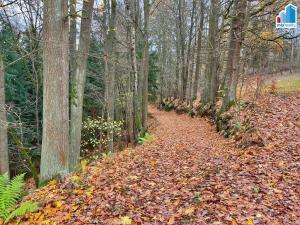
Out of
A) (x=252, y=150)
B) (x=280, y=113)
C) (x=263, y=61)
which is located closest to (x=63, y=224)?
(x=252, y=150)

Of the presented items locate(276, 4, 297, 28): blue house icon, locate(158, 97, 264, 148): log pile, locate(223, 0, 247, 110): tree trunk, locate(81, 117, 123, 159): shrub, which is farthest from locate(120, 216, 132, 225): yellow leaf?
locate(276, 4, 297, 28): blue house icon

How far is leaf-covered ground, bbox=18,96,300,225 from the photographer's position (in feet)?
13.6

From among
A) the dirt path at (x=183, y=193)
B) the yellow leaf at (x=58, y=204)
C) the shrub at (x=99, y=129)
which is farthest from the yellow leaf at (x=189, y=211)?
the shrub at (x=99, y=129)

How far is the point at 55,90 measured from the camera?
19.2 feet

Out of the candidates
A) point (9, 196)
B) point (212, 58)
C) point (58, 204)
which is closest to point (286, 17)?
point (212, 58)

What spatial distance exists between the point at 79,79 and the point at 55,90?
8.90ft

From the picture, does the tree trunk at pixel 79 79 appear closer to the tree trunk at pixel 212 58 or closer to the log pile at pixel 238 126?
the log pile at pixel 238 126

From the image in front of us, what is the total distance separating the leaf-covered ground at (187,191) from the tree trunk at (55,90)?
501 mm

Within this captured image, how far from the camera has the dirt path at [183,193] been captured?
13.6ft

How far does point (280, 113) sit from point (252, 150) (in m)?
3.56

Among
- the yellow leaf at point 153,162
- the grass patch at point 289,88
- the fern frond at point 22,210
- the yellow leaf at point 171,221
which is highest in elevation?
the grass patch at point 289,88

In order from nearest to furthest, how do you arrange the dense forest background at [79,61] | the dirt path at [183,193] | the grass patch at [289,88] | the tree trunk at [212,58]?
the dirt path at [183,193] < the dense forest background at [79,61] < the grass patch at [289,88] < the tree trunk at [212,58]

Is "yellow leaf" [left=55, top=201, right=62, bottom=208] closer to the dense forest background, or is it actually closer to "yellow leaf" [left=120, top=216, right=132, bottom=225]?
the dense forest background

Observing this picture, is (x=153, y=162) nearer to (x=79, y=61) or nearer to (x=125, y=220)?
(x=125, y=220)
